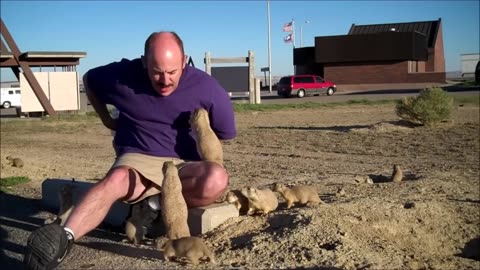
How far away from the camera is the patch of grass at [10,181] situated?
734 centimetres

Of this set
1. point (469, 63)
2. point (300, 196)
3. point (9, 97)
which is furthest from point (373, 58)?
point (300, 196)

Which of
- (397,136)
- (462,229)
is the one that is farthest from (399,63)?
(462,229)

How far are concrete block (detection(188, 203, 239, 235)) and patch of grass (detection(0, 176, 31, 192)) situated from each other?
3.79 metres

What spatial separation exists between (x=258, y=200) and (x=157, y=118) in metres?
1.14

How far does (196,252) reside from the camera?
11.5 ft

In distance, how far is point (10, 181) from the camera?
7.71m

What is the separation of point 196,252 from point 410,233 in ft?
6.41

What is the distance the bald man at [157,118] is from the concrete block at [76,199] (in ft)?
2.28

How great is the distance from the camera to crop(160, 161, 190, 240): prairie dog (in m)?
3.83

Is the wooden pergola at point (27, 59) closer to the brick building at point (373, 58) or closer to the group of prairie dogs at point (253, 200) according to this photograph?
the group of prairie dogs at point (253, 200)

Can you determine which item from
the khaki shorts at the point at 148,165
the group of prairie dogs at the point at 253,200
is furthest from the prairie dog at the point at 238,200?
the khaki shorts at the point at 148,165

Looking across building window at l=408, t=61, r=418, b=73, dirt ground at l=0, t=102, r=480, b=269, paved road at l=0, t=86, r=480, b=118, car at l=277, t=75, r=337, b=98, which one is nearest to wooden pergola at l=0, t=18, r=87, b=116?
paved road at l=0, t=86, r=480, b=118

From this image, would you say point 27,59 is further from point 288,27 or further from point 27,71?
point 288,27

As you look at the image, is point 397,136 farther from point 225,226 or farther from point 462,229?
point 225,226
